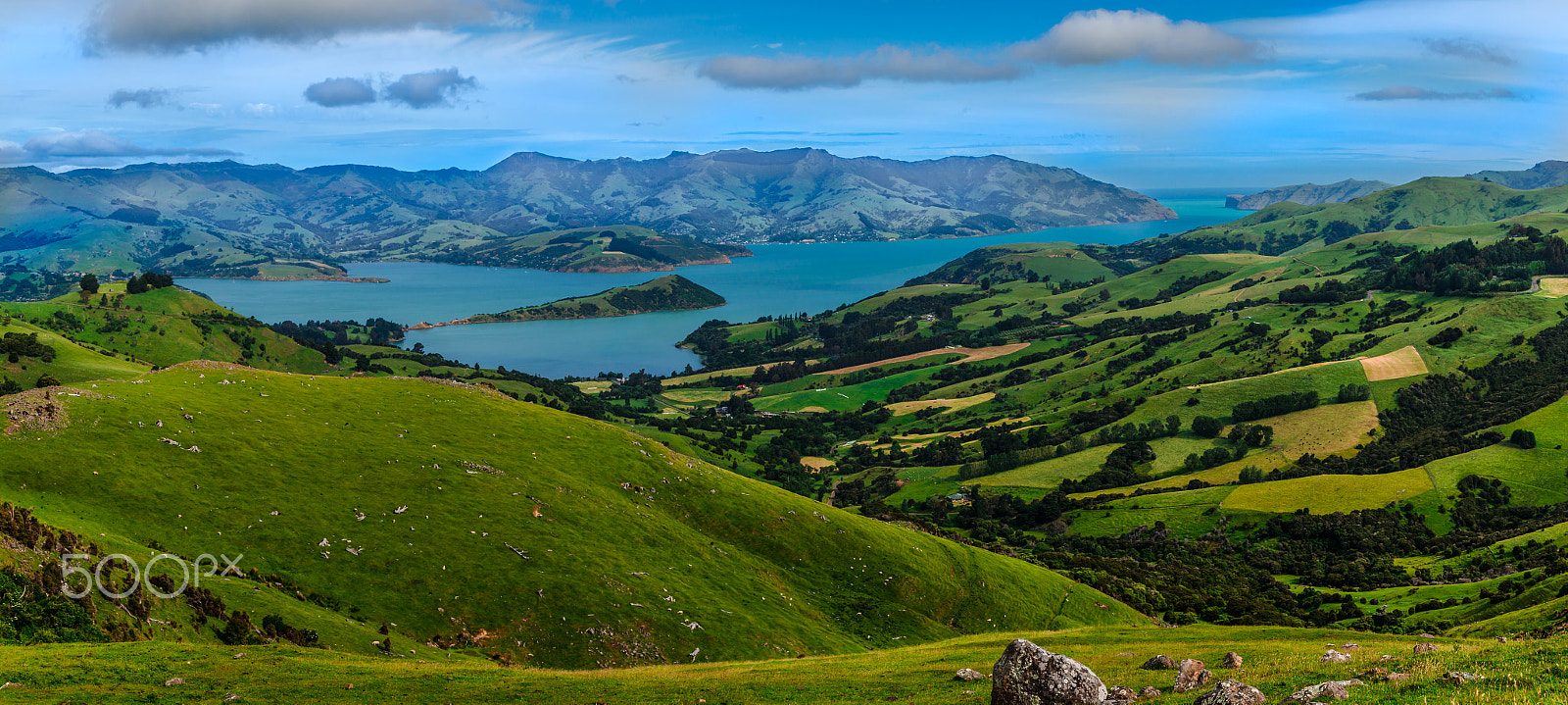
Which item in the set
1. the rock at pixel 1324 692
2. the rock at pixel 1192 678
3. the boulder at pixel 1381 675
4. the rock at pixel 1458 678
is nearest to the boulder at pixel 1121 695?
the rock at pixel 1192 678

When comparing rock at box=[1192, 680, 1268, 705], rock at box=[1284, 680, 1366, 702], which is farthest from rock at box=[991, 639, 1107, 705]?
rock at box=[1284, 680, 1366, 702]

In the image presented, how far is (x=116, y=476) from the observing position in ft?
157

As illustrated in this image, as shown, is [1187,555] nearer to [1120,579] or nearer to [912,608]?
[1120,579]

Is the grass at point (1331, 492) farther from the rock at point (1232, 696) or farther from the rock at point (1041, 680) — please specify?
the rock at point (1041, 680)

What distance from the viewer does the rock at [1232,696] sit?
20.8 metres

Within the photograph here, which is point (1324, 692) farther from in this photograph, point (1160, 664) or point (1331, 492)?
point (1331, 492)

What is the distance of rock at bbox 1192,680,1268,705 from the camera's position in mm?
20789

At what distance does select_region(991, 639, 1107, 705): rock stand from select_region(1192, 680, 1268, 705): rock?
2753 millimetres

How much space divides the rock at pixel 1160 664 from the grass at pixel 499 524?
2527 centimetres

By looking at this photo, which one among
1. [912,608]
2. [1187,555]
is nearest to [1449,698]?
[912,608]

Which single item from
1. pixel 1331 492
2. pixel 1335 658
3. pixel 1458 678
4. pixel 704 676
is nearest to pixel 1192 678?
pixel 1335 658

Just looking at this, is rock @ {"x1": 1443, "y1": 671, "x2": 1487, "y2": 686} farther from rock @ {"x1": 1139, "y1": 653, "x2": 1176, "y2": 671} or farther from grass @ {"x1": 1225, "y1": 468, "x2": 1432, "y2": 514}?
grass @ {"x1": 1225, "y1": 468, "x2": 1432, "y2": 514}

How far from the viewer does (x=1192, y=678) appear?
26125 millimetres

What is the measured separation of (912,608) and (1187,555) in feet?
249
